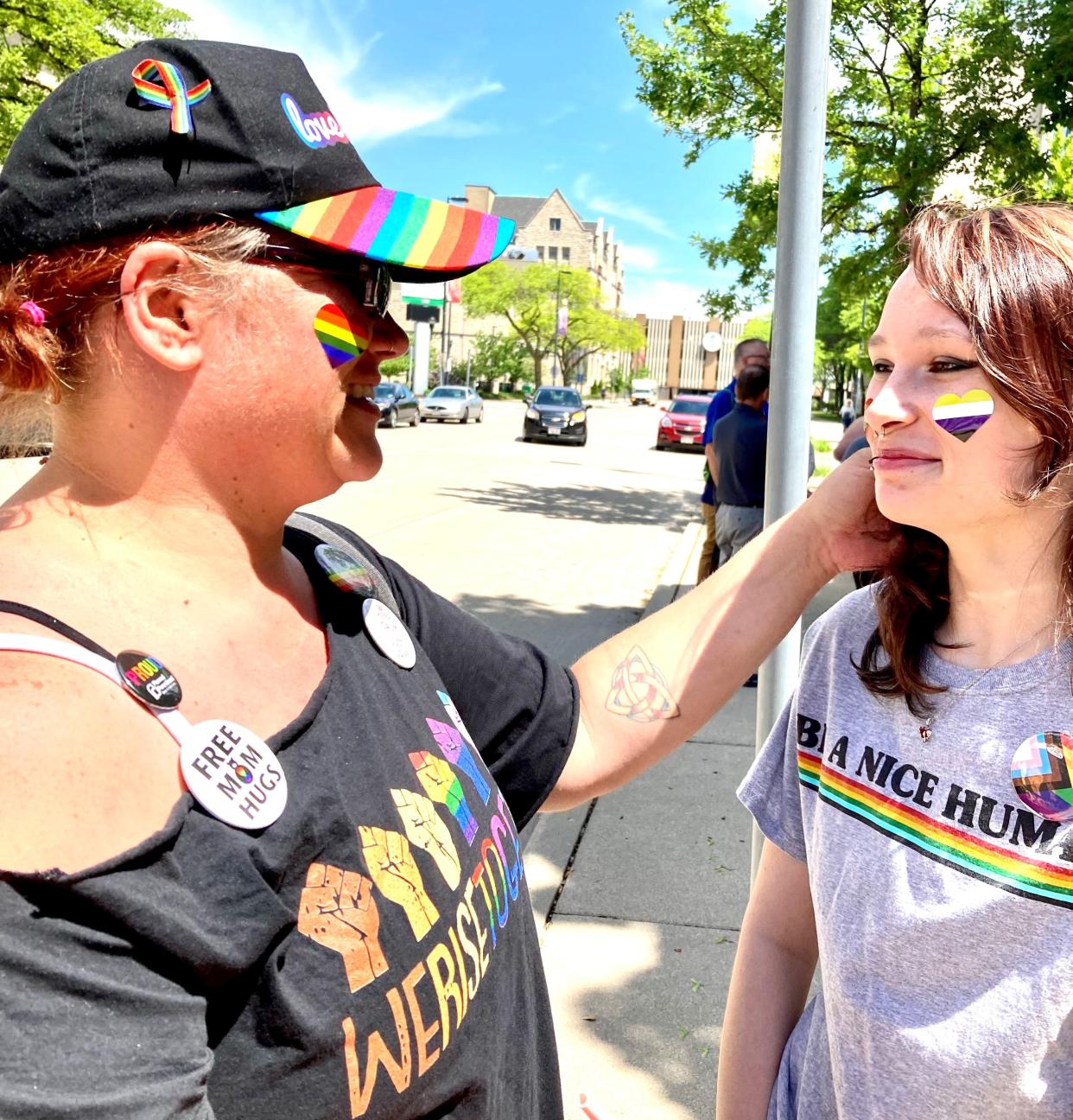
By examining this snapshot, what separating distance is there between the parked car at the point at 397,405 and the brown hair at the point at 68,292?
28012 millimetres

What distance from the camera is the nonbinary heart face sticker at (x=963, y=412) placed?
132cm

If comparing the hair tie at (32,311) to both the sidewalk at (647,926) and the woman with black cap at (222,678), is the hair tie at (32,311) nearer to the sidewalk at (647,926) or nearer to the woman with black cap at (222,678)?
the woman with black cap at (222,678)

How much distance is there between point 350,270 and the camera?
1.30 meters

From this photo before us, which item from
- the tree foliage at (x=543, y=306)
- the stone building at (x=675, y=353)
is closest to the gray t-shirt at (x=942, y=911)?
the tree foliage at (x=543, y=306)

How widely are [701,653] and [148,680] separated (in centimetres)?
103

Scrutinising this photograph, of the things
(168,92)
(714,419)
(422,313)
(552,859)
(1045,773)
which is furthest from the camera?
(422,313)

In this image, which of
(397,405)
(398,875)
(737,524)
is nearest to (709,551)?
(737,524)

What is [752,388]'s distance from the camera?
22.5ft

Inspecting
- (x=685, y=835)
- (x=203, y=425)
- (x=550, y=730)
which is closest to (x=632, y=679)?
(x=550, y=730)

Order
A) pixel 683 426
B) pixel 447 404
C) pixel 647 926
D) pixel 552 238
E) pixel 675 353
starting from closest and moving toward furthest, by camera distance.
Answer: pixel 647 926
pixel 683 426
pixel 447 404
pixel 552 238
pixel 675 353

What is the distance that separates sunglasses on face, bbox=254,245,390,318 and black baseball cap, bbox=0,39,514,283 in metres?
0.03

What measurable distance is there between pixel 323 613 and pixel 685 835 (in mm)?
3341

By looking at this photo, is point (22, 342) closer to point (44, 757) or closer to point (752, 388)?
point (44, 757)

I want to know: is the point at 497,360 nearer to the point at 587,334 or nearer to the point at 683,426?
the point at 587,334
